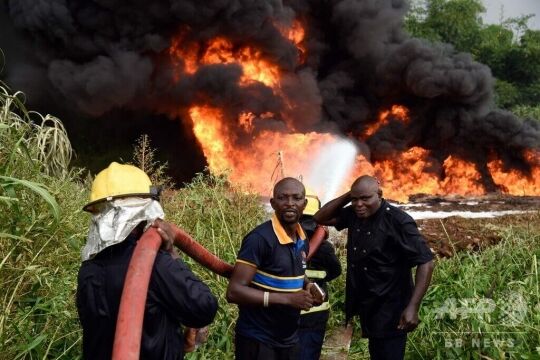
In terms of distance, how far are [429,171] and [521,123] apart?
135 inches

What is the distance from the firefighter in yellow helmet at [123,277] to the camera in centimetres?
197

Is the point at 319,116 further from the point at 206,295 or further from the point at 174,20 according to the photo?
the point at 206,295

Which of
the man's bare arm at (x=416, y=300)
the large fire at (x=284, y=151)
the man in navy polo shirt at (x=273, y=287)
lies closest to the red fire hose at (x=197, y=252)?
the man in navy polo shirt at (x=273, y=287)

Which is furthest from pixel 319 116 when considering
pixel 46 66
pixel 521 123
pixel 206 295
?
pixel 206 295

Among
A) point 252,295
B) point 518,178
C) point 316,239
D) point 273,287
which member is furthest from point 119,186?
point 518,178

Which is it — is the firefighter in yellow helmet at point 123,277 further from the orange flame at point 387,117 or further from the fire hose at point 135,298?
the orange flame at point 387,117

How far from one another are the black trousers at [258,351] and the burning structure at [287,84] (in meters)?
10.3

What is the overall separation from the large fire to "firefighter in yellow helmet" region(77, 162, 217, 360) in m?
11.6

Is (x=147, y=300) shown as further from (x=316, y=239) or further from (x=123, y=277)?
(x=316, y=239)

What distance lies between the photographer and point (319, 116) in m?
16.7

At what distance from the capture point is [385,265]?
3385 mm

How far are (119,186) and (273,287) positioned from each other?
3.78ft

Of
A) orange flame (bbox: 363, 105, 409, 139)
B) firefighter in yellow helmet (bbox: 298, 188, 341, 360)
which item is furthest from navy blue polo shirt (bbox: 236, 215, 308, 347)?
orange flame (bbox: 363, 105, 409, 139)

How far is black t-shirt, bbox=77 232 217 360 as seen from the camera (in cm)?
197
